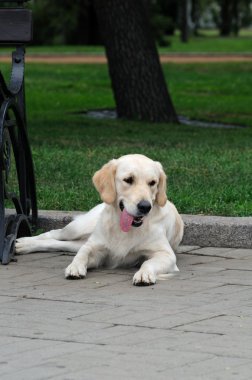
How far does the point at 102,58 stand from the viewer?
35875 mm

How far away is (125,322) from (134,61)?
10842 mm

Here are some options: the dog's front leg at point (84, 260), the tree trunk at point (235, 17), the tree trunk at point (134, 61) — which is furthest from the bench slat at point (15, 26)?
the tree trunk at point (235, 17)

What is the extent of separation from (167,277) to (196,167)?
396 cm

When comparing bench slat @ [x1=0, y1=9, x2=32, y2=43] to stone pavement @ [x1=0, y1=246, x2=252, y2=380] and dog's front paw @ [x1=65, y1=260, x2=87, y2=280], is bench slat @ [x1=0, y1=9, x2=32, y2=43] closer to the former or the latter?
stone pavement @ [x1=0, y1=246, x2=252, y2=380]

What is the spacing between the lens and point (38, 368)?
4875mm

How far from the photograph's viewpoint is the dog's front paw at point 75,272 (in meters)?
7.10

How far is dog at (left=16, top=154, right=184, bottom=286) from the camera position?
7.07 metres

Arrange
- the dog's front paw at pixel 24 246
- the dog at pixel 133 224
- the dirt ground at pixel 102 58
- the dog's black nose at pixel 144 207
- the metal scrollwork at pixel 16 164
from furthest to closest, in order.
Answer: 1. the dirt ground at pixel 102 58
2. the dog's front paw at pixel 24 246
3. the metal scrollwork at pixel 16 164
4. the dog at pixel 133 224
5. the dog's black nose at pixel 144 207

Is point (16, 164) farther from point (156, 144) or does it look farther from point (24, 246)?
point (156, 144)

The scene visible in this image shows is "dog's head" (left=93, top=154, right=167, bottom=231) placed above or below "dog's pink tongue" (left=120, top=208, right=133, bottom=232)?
above

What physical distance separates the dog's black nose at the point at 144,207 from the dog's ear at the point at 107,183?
321mm

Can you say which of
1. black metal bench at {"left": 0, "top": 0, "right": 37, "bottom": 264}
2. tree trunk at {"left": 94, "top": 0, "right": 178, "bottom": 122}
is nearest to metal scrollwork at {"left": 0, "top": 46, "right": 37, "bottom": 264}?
black metal bench at {"left": 0, "top": 0, "right": 37, "bottom": 264}

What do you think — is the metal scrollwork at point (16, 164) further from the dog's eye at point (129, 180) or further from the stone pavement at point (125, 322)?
the dog's eye at point (129, 180)

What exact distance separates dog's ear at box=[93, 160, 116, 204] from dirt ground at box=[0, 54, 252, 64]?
2561cm
